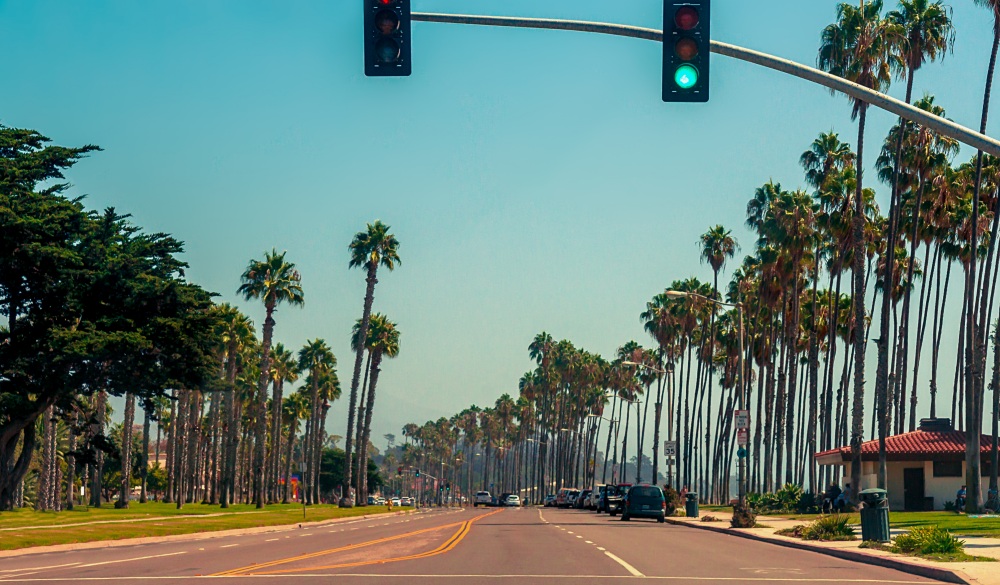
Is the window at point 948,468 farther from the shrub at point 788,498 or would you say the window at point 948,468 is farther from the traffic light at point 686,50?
the traffic light at point 686,50

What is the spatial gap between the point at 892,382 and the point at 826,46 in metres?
31.1

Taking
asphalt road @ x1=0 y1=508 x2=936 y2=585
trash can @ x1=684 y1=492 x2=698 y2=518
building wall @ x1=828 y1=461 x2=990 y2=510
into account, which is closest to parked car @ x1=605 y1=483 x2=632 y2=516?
trash can @ x1=684 y1=492 x2=698 y2=518

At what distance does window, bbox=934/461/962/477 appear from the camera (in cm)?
5825

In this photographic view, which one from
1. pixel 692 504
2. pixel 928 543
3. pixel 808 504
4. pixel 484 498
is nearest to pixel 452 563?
pixel 928 543

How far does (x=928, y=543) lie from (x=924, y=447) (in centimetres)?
3743

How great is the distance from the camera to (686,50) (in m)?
13.5

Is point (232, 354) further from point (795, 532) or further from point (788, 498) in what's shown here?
point (795, 532)

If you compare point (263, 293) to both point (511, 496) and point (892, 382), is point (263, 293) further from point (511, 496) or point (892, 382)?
point (511, 496)

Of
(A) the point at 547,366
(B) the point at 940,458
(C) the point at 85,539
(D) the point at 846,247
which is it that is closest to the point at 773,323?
(D) the point at 846,247

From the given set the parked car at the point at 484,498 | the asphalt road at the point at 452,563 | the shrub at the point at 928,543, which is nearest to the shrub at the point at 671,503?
the asphalt road at the point at 452,563

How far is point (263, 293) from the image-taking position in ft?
247

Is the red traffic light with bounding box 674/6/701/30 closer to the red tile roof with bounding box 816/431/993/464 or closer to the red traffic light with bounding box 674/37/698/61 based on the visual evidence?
the red traffic light with bounding box 674/37/698/61

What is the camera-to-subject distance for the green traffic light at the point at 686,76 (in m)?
13.5

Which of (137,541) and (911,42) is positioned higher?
(911,42)
